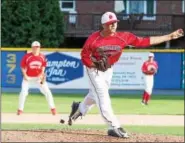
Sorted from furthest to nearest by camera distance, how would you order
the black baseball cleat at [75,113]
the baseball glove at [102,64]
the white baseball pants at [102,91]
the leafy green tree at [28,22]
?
the leafy green tree at [28,22] < the black baseball cleat at [75,113] < the white baseball pants at [102,91] < the baseball glove at [102,64]

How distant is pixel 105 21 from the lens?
9.93 m

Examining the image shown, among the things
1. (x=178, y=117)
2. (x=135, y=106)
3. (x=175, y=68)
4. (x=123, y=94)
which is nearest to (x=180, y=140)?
(x=178, y=117)

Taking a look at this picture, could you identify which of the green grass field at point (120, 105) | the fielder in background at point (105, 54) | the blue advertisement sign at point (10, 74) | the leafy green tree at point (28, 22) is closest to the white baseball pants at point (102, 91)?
the fielder in background at point (105, 54)

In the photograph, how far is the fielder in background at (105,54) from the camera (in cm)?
995

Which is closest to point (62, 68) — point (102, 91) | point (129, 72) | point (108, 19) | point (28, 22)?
point (129, 72)

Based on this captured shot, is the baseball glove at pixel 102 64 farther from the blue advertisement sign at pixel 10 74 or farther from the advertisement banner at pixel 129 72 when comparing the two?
the blue advertisement sign at pixel 10 74

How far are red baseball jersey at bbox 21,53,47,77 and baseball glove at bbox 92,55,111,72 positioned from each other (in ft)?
22.1

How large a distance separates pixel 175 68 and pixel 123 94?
12.5ft

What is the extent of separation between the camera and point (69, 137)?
400 inches

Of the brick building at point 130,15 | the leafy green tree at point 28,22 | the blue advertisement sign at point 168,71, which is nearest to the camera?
the blue advertisement sign at point 168,71

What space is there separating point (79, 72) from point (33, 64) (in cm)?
1280

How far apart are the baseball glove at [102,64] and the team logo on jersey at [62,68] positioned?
752 inches

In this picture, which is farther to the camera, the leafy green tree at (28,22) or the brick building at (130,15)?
the brick building at (130,15)

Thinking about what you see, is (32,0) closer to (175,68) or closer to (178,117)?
(175,68)
